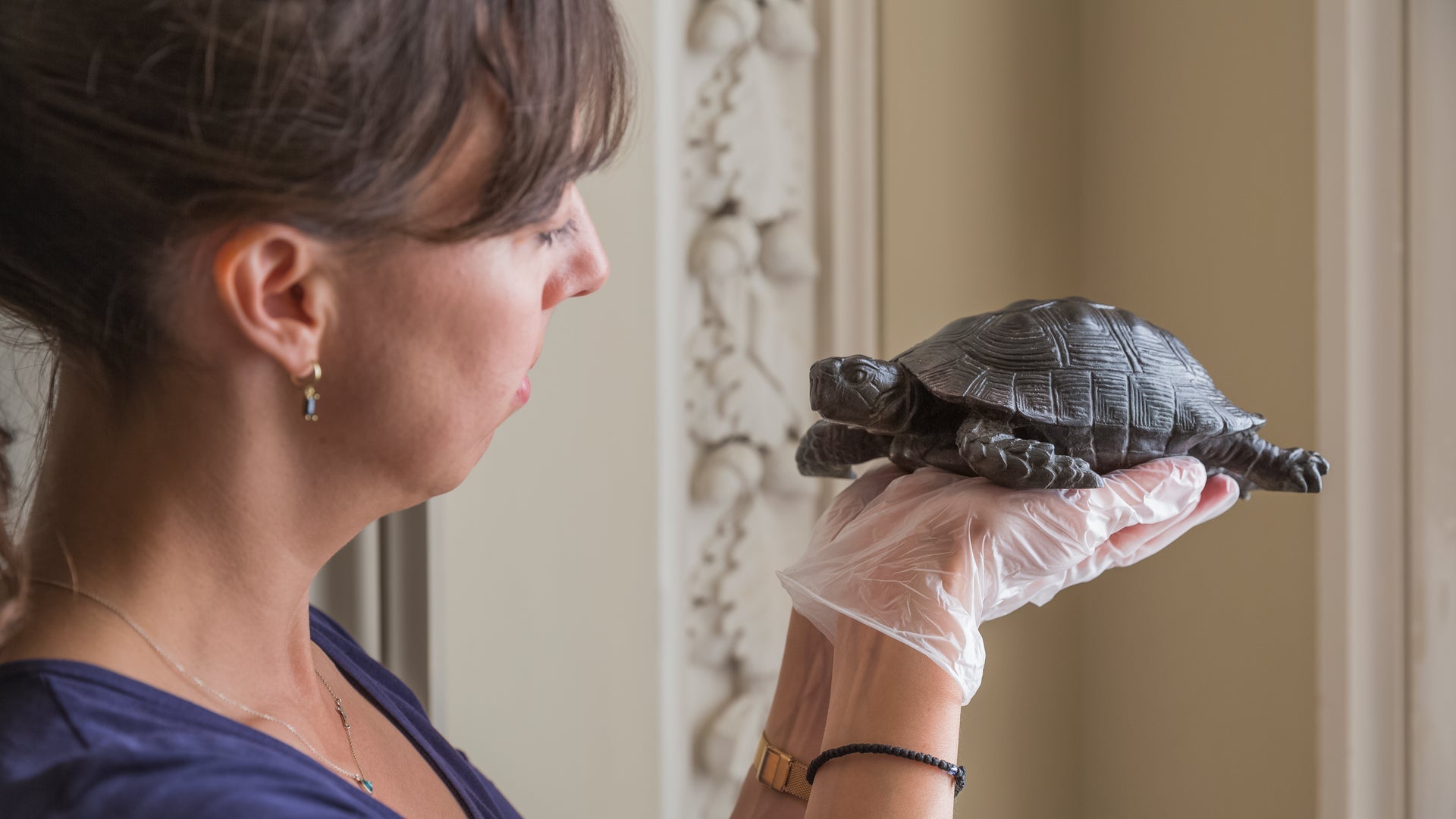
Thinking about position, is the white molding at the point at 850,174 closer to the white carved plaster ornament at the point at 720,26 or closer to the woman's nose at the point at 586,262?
the white carved plaster ornament at the point at 720,26

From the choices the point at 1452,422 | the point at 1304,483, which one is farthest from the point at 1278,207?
the point at 1304,483

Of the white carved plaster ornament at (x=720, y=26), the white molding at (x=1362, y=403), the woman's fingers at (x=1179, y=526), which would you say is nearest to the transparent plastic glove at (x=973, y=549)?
the woman's fingers at (x=1179, y=526)

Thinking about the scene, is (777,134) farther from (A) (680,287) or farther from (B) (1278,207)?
(B) (1278,207)

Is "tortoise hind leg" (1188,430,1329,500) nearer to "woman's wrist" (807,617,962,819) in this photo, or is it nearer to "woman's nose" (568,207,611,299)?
"woman's wrist" (807,617,962,819)

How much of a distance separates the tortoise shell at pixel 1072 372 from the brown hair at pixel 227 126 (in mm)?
375

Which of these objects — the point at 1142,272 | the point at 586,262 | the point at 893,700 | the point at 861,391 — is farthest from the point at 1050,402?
the point at 1142,272

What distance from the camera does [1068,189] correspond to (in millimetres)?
1354

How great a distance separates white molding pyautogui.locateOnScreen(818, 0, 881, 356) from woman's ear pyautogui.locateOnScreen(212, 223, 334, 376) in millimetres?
794

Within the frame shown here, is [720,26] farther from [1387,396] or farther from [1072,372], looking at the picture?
[1387,396]

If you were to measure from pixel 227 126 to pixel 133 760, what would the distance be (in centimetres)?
29

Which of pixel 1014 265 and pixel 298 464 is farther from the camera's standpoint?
pixel 1014 265

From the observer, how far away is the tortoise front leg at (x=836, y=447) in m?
0.92

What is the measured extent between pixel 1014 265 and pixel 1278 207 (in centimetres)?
32

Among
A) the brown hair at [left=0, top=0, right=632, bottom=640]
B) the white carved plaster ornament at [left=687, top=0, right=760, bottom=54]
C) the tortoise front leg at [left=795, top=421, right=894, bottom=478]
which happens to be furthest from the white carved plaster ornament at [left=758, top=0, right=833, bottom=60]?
the brown hair at [left=0, top=0, right=632, bottom=640]
